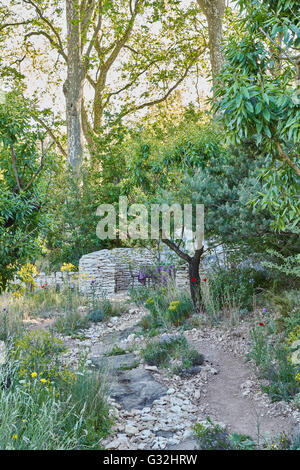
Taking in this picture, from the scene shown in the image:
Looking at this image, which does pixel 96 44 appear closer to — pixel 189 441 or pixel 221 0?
pixel 221 0

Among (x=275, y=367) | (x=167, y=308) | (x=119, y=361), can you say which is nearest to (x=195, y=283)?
(x=167, y=308)

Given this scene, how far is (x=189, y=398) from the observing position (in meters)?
4.40

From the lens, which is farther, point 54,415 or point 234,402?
point 234,402

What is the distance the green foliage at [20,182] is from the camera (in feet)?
15.6

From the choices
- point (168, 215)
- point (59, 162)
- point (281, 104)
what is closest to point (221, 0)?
point (168, 215)

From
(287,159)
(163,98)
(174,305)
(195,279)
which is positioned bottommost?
(174,305)

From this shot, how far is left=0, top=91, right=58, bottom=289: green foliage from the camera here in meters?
4.77

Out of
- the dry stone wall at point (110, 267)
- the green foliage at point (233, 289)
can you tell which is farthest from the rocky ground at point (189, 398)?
the dry stone wall at point (110, 267)

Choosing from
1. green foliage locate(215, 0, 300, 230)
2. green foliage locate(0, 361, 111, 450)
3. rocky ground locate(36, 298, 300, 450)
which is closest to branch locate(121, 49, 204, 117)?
rocky ground locate(36, 298, 300, 450)

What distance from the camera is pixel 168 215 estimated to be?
662 centimetres

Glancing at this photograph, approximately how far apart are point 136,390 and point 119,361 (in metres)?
1.02

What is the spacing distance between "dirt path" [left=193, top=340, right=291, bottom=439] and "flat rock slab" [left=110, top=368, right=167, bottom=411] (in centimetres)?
49

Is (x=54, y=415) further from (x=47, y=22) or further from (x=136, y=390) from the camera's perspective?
(x=47, y=22)
